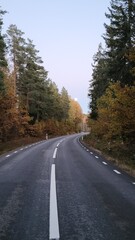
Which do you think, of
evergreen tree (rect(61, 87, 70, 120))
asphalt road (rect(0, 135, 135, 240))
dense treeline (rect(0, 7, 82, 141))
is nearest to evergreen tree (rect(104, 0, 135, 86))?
dense treeline (rect(0, 7, 82, 141))

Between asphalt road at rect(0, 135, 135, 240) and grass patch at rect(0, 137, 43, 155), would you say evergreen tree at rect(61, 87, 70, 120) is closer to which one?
grass patch at rect(0, 137, 43, 155)

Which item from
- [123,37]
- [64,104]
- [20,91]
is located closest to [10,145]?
[123,37]

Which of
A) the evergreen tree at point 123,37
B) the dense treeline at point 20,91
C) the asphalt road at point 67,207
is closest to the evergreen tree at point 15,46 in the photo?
the dense treeline at point 20,91

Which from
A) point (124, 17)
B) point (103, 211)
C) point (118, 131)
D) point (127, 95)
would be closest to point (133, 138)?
point (118, 131)

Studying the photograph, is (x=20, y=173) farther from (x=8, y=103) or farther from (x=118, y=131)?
(x=8, y=103)

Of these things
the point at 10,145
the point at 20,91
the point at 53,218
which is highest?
the point at 20,91

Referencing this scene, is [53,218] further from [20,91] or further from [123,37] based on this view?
[20,91]

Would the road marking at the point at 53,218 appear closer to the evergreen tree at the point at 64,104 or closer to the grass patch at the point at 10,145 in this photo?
the grass patch at the point at 10,145

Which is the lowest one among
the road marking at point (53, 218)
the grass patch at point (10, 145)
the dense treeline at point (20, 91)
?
the road marking at point (53, 218)

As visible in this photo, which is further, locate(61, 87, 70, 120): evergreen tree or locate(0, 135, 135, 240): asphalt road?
locate(61, 87, 70, 120): evergreen tree

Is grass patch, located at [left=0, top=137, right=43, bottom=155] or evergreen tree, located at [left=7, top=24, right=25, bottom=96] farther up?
evergreen tree, located at [left=7, top=24, right=25, bottom=96]

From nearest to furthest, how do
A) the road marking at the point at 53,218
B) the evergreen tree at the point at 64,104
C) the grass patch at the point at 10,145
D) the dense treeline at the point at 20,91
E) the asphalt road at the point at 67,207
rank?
1. the road marking at the point at 53,218
2. the asphalt road at the point at 67,207
3. the grass patch at the point at 10,145
4. the dense treeline at the point at 20,91
5. the evergreen tree at the point at 64,104

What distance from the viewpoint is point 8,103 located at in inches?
1529

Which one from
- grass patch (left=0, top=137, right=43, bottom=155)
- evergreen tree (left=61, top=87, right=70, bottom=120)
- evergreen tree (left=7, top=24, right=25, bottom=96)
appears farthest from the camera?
evergreen tree (left=61, top=87, right=70, bottom=120)
